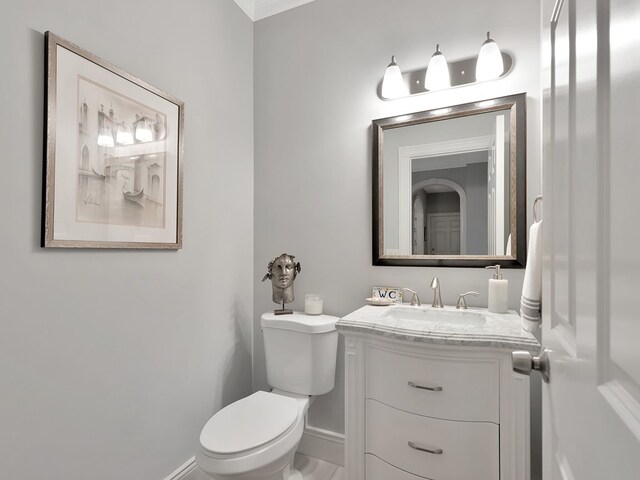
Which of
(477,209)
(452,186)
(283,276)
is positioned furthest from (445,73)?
(283,276)

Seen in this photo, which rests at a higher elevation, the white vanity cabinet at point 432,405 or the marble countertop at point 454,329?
the marble countertop at point 454,329

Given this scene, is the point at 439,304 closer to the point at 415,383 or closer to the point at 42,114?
the point at 415,383

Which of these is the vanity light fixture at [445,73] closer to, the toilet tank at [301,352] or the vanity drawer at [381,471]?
the toilet tank at [301,352]

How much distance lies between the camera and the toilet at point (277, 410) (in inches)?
47.6

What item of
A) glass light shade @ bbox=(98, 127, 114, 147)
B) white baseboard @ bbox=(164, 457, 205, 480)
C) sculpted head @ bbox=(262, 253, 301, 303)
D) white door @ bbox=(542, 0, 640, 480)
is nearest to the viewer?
white door @ bbox=(542, 0, 640, 480)

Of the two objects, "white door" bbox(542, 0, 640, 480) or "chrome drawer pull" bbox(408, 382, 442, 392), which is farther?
"chrome drawer pull" bbox(408, 382, 442, 392)

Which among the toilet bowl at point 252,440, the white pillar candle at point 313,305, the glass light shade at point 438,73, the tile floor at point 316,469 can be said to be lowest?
the tile floor at point 316,469

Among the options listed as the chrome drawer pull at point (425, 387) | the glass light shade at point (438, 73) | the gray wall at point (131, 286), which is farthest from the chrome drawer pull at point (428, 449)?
the glass light shade at point (438, 73)

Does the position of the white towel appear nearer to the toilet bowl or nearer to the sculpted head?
the toilet bowl

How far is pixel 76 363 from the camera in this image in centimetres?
121

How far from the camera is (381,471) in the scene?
1.32 metres

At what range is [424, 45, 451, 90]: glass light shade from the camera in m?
1.63

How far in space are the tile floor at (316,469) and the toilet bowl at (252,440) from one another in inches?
14.4

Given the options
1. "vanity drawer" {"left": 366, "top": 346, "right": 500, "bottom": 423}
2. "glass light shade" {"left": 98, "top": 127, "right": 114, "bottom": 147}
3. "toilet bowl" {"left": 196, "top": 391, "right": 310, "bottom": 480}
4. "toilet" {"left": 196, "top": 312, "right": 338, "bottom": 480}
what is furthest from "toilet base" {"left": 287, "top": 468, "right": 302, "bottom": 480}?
"glass light shade" {"left": 98, "top": 127, "right": 114, "bottom": 147}
